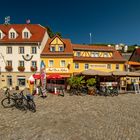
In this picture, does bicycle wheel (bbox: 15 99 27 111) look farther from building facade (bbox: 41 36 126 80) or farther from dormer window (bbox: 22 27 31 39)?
dormer window (bbox: 22 27 31 39)

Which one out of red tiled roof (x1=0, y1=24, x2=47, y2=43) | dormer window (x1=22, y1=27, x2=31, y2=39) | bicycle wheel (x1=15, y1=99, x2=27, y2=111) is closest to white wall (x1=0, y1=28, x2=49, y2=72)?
red tiled roof (x1=0, y1=24, x2=47, y2=43)

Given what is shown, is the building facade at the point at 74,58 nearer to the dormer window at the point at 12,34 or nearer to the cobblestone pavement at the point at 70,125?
the dormer window at the point at 12,34

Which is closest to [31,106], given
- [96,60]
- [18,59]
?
[18,59]

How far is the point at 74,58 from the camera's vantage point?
36.1 m

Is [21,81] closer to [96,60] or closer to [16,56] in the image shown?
[16,56]

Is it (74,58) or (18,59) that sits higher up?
(74,58)

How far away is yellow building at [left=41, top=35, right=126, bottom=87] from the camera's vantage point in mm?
35250

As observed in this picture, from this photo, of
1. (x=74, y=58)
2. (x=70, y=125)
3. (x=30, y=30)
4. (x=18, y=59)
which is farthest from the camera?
(x=30, y=30)

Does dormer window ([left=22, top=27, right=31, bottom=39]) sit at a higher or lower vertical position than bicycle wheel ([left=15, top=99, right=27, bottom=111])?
higher

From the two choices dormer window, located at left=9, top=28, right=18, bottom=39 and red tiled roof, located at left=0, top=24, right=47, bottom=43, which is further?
dormer window, located at left=9, top=28, right=18, bottom=39

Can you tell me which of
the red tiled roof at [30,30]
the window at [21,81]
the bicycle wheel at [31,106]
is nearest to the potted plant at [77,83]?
the bicycle wheel at [31,106]

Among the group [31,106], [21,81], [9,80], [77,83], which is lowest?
[31,106]

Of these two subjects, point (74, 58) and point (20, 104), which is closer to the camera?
point (20, 104)

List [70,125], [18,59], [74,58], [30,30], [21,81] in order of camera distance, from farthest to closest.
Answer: [30,30]
[74,58]
[21,81]
[18,59]
[70,125]
